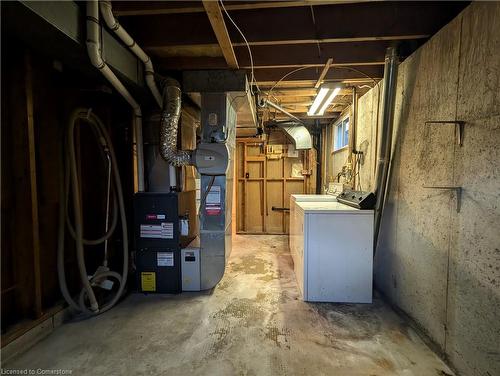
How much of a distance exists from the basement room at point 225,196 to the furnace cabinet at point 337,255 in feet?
0.04

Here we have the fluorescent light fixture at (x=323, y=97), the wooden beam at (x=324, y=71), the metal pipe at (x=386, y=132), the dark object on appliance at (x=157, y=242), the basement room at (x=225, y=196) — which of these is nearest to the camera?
the basement room at (x=225, y=196)

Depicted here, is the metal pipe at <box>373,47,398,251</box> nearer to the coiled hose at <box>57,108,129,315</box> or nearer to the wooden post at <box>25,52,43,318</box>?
the coiled hose at <box>57,108,129,315</box>

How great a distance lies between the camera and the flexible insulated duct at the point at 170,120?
2340 mm

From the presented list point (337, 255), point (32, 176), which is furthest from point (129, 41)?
point (337, 255)

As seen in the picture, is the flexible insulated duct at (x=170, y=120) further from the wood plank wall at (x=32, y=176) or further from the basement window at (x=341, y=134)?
the basement window at (x=341, y=134)

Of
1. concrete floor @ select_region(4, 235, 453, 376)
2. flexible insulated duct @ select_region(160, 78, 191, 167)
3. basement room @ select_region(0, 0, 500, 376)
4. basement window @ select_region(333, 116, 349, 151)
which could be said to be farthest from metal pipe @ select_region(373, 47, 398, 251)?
flexible insulated duct @ select_region(160, 78, 191, 167)

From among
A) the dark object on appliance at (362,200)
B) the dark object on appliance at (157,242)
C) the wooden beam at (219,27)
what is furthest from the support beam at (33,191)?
the dark object on appliance at (362,200)

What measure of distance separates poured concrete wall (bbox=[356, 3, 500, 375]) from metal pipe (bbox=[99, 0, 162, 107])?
2.14 m

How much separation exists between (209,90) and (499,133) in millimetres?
2227

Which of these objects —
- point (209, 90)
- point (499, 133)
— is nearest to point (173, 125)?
point (209, 90)

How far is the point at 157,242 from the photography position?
256 cm

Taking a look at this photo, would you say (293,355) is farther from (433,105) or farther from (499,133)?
(433,105)

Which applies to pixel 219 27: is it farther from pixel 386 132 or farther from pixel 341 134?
pixel 341 134

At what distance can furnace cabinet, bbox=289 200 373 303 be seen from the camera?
7.68ft
